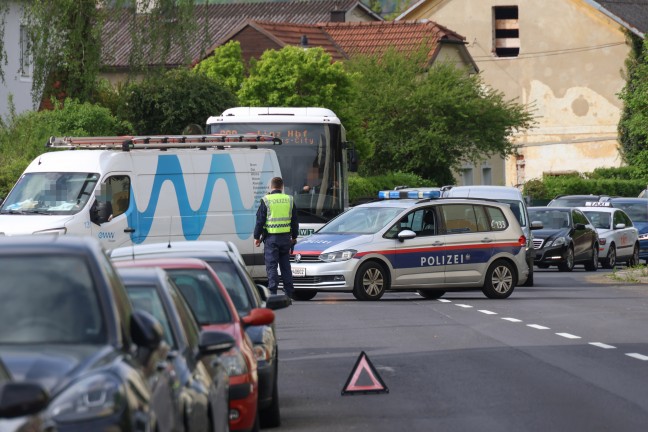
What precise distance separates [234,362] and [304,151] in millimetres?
20667

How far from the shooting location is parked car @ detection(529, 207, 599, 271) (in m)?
36.3

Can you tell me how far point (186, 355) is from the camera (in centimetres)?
787

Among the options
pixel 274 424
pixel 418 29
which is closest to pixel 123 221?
pixel 274 424

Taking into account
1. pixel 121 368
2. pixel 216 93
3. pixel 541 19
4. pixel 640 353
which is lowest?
pixel 640 353

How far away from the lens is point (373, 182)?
48875mm

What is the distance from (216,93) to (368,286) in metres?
26.0

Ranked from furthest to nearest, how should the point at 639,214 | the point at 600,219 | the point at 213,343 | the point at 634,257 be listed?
the point at 639,214, the point at 634,257, the point at 600,219, the point at 213,343

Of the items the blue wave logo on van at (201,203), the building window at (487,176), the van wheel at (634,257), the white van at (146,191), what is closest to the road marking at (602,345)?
the white van at (146,191)

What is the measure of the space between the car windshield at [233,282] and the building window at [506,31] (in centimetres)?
6904

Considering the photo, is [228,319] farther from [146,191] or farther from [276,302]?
[146,191]

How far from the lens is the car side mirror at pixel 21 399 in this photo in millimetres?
5074

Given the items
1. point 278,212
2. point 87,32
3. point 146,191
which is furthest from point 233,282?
point 87,32

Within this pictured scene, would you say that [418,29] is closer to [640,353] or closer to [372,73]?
[372,73]

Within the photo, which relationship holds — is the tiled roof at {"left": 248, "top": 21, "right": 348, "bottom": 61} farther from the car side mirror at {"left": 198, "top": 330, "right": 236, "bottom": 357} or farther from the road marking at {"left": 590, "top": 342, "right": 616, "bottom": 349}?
the car side mirror at {"left": 198, "top": 330, "right": 236, "bottom": 357}
